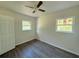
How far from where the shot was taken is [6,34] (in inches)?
144

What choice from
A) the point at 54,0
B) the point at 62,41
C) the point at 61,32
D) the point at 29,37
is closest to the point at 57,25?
the point at 61,32

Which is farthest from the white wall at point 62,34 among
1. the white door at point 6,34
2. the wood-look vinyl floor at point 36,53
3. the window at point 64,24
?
the white door at point 6,34

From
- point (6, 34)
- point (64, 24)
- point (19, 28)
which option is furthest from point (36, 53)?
point (19, 28)

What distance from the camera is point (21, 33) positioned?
18.1 feet

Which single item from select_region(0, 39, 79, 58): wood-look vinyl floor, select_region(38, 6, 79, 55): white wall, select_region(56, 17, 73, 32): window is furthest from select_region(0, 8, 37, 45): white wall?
select_region(56, 17, 73, 32): window

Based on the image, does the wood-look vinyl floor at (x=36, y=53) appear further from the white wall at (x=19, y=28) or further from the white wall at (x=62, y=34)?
the white wall at (x=19, y=28)

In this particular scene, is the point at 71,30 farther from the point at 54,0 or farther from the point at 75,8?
the point at 54,0

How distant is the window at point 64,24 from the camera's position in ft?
12.4

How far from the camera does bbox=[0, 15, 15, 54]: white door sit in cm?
338

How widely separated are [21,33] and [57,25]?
283cm

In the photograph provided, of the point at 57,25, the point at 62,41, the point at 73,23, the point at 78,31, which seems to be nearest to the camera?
the point at 78,31

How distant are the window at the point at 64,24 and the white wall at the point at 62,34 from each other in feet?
0.77

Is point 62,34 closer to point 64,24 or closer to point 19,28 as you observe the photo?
point 64,24

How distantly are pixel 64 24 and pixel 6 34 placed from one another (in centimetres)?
334
